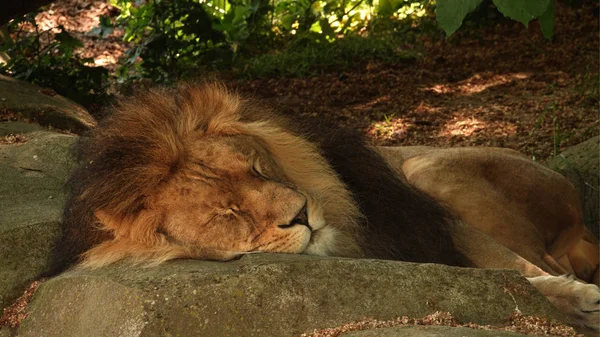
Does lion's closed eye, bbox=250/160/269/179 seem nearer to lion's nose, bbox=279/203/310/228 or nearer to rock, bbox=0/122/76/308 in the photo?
lion's nose, bbox=279/203/310/228

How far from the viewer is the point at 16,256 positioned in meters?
3.54

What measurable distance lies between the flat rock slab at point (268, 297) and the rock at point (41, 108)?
9.76 feet

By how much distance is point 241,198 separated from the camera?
295 centimetres

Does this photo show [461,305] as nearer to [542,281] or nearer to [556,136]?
[542,281]

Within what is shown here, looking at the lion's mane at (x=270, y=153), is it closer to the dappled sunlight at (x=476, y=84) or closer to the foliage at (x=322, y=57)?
the dappled sunlight at (x=476, y=84)

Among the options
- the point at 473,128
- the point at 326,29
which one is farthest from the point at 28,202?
the point at 326,29

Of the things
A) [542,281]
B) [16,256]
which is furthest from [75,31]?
[542,281]

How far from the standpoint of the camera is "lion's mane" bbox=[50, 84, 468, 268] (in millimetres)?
3033

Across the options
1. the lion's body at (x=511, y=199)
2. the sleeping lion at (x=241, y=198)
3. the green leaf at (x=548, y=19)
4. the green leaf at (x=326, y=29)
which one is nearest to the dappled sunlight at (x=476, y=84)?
the green leaf at (x=326, y=29)

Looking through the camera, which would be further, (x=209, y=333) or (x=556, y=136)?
(x=556, y=136)

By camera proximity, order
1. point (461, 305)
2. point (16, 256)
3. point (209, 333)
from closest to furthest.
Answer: point (209, 333) < point (461, 305) < point (16, 256)

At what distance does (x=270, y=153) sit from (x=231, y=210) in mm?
401

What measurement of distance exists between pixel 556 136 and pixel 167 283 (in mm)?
4443

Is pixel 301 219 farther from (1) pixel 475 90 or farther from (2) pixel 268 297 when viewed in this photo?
(1) pixel 475 90
